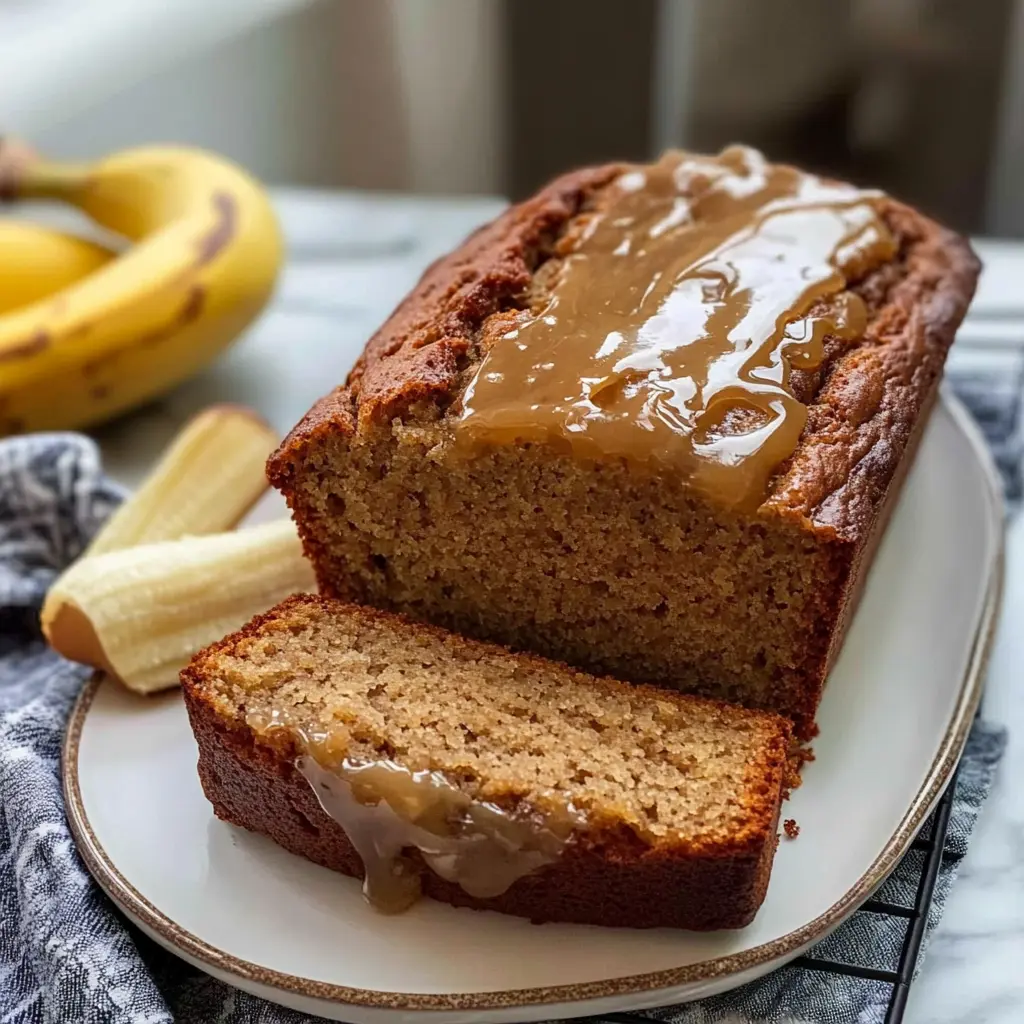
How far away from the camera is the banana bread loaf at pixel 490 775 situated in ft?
5.71

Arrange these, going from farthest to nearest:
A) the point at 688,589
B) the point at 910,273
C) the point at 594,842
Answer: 1. the point at 910,273
2. the point at 688,589
3. the point at 594,842

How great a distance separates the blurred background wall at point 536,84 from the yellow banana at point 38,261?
1.26 metres

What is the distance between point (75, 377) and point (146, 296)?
0.85 ft

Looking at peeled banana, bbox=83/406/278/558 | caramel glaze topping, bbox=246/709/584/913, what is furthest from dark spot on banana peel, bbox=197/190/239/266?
caramel glaze topping, bbox=246/709/584/913

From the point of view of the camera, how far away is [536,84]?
4809mm

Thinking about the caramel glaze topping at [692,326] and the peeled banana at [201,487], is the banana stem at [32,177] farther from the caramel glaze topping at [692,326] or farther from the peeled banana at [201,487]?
the caramel glaze topping at [692,326]

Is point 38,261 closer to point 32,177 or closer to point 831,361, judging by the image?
point 32,177

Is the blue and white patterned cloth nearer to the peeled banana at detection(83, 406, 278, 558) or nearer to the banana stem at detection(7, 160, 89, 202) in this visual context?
the peeled banana at detection(83, 406, 278, 558)

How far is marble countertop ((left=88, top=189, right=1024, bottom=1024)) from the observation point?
1906mm

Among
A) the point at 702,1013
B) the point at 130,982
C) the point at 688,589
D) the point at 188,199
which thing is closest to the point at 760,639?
the point at 688,589

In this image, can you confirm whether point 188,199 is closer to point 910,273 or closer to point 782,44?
point 910,273

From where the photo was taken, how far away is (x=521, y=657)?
81.9 inches

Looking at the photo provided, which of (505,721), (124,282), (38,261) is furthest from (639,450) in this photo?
(38,261)

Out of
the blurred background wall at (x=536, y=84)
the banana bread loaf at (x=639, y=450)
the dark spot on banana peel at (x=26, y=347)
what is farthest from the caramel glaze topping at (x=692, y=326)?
the blurred background wall at (x=536, y=84)
